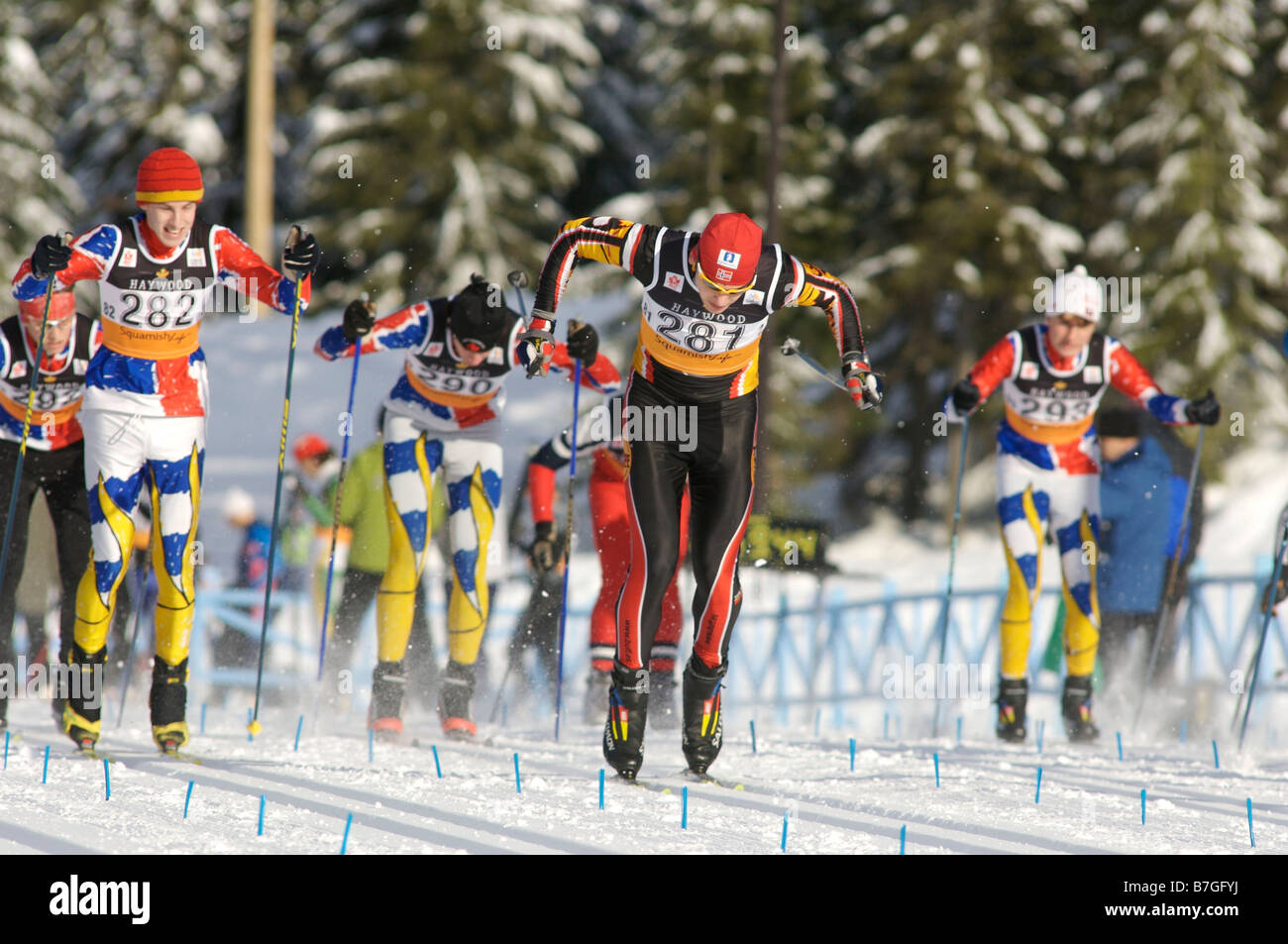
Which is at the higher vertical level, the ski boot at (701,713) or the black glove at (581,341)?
the black glove at (581,341)

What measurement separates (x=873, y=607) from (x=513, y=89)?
53.2ft

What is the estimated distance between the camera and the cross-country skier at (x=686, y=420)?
5.03 metres

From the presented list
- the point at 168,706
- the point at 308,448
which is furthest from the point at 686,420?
the point at 308,448

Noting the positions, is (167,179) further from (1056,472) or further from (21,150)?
(21,150)

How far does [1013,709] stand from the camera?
22.8ft

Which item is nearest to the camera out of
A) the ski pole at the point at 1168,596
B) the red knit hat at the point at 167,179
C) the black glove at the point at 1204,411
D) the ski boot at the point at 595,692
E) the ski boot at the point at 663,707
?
the red knit hat at the point at 167,179

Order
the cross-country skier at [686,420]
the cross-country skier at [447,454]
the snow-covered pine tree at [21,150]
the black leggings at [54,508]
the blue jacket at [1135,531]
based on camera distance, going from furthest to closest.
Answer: the snow-covered pine tree at [21,150] < the blue jacket at [1135,531] < the cross-country skier at [447,454] < the black leggings at [54,508] < the cross-country skier at [686,420]

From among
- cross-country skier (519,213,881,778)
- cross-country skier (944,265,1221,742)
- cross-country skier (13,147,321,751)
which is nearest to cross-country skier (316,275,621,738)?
cross-country skier (13,147,321,751)

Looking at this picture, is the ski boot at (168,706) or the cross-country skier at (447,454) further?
the cross-country skier at (447,454)

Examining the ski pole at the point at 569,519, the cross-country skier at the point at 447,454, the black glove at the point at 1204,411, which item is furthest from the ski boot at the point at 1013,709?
the cross-country skier at the point at 447,454

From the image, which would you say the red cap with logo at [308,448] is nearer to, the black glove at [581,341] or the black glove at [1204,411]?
the black glove at [581,341]

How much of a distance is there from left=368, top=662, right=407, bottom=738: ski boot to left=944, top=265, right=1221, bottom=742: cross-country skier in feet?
10.1

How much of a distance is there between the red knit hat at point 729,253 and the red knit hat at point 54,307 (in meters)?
3.04
